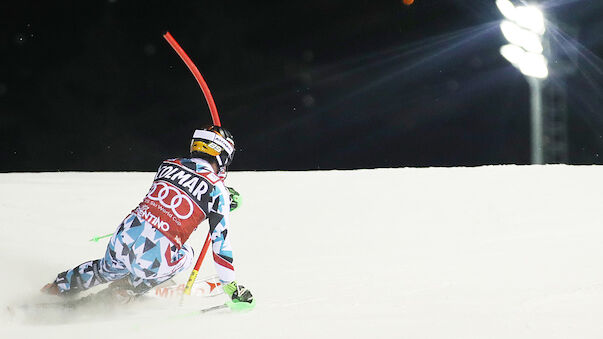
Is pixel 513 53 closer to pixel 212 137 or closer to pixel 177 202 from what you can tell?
pixel 212 137

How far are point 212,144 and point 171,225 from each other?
1.92ft

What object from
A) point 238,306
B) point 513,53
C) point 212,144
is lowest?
point 238,306

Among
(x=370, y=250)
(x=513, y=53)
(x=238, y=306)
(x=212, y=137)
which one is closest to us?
(x=238, y=306)

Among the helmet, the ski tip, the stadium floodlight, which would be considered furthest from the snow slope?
the stadium floodlight

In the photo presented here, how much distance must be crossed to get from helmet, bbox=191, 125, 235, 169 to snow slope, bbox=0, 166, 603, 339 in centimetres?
100

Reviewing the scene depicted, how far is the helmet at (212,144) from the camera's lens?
415 centimetres

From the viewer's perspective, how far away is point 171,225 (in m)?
3.92

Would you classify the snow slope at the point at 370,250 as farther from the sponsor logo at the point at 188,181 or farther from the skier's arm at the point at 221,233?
the sponsor logo at the point at 188,181

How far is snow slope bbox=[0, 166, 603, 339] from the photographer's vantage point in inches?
138

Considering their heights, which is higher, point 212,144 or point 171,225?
point 212,144

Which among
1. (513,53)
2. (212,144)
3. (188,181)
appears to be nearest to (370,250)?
(212,144)

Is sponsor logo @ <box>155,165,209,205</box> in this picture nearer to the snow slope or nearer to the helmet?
the helmet

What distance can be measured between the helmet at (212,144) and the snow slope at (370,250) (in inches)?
39.2

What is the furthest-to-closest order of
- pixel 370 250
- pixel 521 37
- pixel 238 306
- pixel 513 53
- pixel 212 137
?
1. pixel 521 37
2. pixel 513 53
3. pixel 370 250
4. pixel 212 137
5. pixel 238 306
